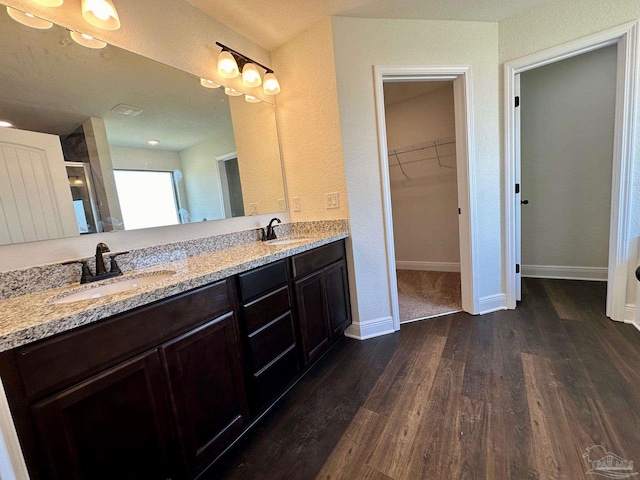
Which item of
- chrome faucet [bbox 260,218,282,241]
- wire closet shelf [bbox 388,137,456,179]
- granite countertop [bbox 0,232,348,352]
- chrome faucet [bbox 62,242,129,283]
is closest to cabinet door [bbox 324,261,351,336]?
chrome faucet [bbox 260,218,282,241]

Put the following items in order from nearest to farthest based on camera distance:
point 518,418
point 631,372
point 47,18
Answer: point 47,18 < point 518,418 < point 631,372

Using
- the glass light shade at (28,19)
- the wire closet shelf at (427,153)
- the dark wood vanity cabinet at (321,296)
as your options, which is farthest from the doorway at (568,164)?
the glass light shade at (28,19)

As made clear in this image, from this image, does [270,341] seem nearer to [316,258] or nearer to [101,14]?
[316,258]

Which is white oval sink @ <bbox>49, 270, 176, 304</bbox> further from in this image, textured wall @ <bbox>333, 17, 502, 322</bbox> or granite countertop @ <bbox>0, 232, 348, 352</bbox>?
textured wall @ <bbox>333, 17, 502, 322</bbox>

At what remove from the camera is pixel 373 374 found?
165cm

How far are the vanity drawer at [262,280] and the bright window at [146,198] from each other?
0.67 metres

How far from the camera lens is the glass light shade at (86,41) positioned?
47.1 inches

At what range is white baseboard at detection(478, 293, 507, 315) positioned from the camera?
7.53 ft

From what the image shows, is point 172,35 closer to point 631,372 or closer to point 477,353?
point 477,353

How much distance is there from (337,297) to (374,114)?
137 cm

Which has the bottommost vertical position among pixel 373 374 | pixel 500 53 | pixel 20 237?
pixel 373 374

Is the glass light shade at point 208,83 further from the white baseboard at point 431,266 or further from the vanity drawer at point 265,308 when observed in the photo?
the white baseboard at point 431,266

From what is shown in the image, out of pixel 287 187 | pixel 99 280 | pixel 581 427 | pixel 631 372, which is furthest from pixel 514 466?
pixel 287 187

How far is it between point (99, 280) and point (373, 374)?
1.53 meters
